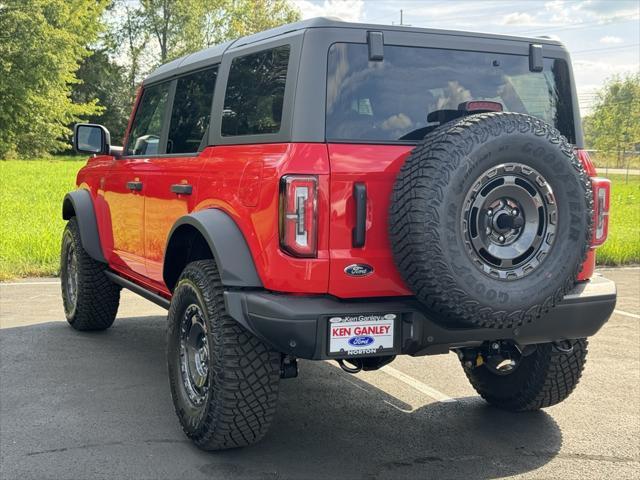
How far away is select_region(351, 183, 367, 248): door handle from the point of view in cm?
331

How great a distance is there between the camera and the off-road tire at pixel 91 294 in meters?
6.12

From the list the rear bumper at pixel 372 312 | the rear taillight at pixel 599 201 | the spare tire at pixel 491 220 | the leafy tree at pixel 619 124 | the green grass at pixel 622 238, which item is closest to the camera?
the spare tire at pixel 491 220

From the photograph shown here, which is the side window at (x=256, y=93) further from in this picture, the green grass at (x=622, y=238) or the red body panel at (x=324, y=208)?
the green grass at (x=622, y=238)

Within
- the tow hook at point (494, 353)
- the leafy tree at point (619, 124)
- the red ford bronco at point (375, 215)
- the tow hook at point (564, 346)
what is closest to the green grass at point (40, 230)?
the red ford bronco at point (375, 215)

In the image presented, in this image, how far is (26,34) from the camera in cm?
3634

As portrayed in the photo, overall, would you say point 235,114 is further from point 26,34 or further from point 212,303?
point 26,34

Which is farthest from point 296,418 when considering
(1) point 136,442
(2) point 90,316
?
(2) point 90,316

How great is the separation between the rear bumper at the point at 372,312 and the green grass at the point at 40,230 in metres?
6.34

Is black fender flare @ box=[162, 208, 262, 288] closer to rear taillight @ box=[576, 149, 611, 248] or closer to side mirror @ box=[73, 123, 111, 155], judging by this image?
rear taillight @ box=[576, 149, 611, 248]

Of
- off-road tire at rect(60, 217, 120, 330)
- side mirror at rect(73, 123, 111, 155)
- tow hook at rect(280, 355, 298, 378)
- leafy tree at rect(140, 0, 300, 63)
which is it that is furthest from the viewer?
leafy tree at rect(140, 0, 300, 63)

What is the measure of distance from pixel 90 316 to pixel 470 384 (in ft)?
10.0

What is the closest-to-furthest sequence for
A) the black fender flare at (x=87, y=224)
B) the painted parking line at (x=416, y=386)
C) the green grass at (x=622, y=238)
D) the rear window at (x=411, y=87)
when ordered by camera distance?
the rear window at (x=411, y=87), the painted parking line at (x=416, y=386), the black fender flare at (x=87, y=224), the green grass at (x=622, y=238)

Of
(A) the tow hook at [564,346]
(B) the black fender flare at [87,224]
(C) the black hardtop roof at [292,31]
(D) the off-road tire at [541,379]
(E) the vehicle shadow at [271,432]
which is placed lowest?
(E) the vehicle shadow at [271,432]

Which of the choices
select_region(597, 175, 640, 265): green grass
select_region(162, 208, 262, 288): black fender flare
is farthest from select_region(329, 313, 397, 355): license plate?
select_region(597, 175, 640, 265): green grass
